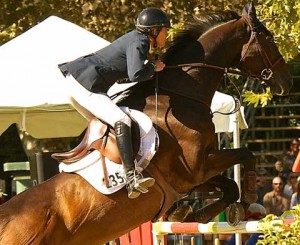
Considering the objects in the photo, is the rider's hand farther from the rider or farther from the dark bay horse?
the dark bay horse

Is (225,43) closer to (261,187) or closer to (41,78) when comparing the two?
(41,78)

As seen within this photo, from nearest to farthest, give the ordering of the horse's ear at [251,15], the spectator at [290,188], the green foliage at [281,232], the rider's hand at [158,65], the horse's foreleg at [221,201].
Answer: the green foliage at [281,232]
the rider's hand at [158,65]
the horse's foreleg at [221,201]
the horse's ear at [251,15]
the spectator at [290,188]

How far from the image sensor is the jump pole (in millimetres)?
8227

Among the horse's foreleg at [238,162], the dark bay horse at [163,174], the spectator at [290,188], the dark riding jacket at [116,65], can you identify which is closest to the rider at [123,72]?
the dark riding jacket at [116,65]

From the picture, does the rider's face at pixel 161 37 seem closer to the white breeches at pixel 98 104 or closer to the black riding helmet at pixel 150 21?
the black riding helmet at pixel 150 21

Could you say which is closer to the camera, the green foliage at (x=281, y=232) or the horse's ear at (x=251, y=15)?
the green foliage at (x=281, y=232)

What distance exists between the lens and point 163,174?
8.19m

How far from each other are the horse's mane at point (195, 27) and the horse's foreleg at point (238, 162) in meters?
0.96

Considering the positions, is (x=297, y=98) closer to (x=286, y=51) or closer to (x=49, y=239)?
(x=286, y=51)

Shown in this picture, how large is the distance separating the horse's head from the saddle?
1237 millimetres

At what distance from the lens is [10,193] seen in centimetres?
1652

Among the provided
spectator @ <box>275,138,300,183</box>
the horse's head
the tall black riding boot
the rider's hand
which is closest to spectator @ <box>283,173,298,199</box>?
spectator @ <box>275,138,300,183</box>

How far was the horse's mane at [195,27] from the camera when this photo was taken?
8.56 metres

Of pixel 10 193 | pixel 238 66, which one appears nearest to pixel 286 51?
pixel 238 66
